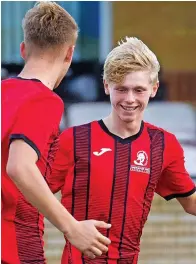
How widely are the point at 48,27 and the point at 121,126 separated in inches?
36.5

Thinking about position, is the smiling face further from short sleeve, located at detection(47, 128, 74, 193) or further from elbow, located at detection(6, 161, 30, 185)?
elbow, located at detection(6, 161, 30, 185)

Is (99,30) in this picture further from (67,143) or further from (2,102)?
(2,102)

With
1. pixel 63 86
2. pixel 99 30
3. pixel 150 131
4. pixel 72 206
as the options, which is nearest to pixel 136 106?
pixel 150 131

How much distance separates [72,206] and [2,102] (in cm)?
104

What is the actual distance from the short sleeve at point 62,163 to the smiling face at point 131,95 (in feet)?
0.91

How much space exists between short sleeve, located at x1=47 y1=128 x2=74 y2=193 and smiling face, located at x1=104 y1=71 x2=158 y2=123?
0.91ft

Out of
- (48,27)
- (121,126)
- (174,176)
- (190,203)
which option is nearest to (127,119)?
(121,126)

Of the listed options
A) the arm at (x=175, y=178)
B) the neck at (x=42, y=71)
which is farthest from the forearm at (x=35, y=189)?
the arm at (x=175, y=178)

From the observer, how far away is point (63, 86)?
9977 millimetres

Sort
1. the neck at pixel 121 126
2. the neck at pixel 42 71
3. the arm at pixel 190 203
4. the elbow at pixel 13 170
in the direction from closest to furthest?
the elbow at pixel 13 170
the neck at pixel 42 71
the neck at pixel 121 126
the arm at pixel 190 203

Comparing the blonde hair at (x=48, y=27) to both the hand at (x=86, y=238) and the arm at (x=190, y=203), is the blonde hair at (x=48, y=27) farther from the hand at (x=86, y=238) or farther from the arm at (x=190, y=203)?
the arm at (x=190, y=203)

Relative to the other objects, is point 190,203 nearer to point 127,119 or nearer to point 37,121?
point 127,119

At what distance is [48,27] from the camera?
12.0 ft

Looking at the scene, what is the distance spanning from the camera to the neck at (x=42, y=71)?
3.58m
